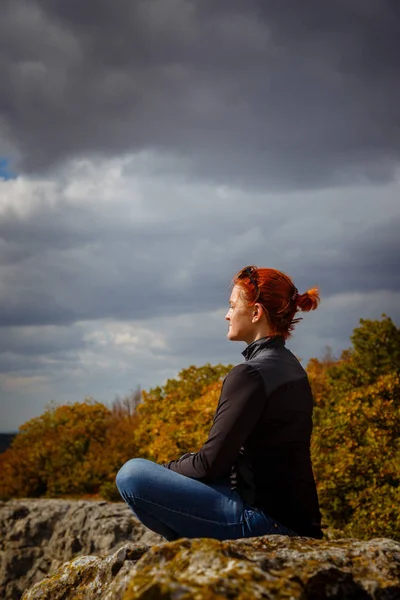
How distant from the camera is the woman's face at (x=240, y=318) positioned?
13.5ft

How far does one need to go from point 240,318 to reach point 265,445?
2.73 feet

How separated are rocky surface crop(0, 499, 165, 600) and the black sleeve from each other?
893cm

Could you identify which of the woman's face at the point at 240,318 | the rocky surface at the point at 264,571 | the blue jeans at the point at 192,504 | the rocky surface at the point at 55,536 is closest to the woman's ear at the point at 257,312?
the woman's face at the point at 240,318

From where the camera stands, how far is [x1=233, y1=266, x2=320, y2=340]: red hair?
4059mm

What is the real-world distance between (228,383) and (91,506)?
1124cm

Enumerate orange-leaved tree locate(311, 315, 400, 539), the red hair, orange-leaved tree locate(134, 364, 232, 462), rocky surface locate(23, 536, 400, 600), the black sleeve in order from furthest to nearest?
orange-leaved tree locate(134, 364, 232, 462), orange-leaved tree locate(311, 315, 400, 539), the red hair, the black sleeve, rocky surface locate(23, 536, 400, 600)

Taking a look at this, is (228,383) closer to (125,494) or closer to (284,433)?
(284,433)

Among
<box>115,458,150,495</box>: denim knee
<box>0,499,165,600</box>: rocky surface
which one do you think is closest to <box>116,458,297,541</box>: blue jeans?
<box>115,458,150,495</box>: denim knee

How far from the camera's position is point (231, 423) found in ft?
11.8

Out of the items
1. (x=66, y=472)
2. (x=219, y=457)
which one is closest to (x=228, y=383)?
(x=219, y=457)

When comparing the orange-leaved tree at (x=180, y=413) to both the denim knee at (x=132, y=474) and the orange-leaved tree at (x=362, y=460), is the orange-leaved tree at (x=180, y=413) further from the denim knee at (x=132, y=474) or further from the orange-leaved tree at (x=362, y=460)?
the denim knee at (x=132, y=474)

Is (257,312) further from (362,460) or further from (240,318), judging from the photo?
(362,460)

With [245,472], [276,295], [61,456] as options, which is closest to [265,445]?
[245,472]

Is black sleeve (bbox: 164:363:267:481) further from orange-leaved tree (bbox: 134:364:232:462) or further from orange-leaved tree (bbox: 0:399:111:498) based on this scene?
orange-leaved tree (bbox: 0:399:111:498)
